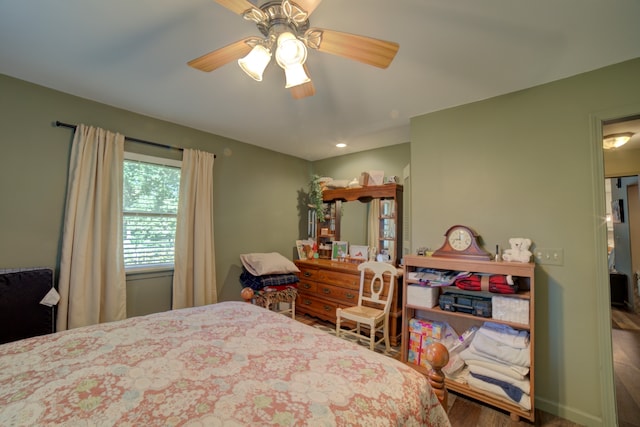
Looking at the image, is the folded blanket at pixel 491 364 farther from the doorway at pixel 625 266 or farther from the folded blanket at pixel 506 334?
the doorway at pixel 625 266

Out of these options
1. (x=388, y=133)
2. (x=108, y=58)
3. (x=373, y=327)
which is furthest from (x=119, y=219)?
(x=388, y=133)

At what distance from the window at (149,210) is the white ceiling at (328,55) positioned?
57cm

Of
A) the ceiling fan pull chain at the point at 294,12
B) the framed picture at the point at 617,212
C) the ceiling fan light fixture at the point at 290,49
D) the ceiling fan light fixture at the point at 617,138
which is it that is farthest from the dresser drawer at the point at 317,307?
the framed picture at the point at 617,212

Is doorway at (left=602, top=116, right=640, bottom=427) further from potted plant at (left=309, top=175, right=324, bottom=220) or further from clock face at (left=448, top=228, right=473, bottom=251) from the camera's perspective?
potted plant at (left=309, top=175, right=324, bottom=220)

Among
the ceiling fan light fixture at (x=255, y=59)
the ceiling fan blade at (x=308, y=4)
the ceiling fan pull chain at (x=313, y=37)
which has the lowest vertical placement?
the ceiling fan light fixture at (x=255, y=59)

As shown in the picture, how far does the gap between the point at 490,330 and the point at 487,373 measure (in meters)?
0.31

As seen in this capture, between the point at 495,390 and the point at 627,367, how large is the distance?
1898mm

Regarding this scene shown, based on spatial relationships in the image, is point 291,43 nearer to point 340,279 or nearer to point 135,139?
point 135,139

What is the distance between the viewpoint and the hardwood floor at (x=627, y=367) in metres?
2.06

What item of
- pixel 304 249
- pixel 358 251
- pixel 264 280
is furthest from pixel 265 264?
pixel 358 251

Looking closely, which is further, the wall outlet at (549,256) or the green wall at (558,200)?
the wall outlet at (549,256)

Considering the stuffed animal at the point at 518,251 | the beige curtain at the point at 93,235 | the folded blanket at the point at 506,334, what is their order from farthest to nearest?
1. the beige curtain at the point at 93,235
2. the stuffed animal at the point at 518,251
3. the folded blanket at the point at 506,334

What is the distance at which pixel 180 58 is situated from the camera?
1946 millimetres

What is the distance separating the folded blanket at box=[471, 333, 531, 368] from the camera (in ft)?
6.41
